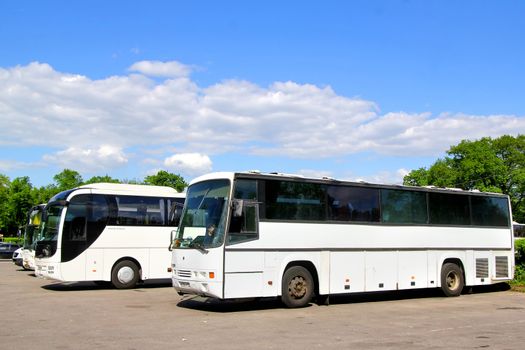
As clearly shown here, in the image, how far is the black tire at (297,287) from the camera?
14.4 m

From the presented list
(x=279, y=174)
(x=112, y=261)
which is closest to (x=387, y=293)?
(x=279, y=174)

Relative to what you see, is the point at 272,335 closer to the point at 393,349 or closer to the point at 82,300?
the point at 393,349

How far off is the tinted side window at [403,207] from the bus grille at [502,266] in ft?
13.3

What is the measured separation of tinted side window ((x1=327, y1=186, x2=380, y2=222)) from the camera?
51.4 feet

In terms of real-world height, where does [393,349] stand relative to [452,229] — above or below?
below

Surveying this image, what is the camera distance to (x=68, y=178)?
100375 millimetres

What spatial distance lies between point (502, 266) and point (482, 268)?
3.51 feet

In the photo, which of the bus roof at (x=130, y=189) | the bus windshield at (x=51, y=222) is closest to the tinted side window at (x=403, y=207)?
the bus roof at (x=130, y=189)

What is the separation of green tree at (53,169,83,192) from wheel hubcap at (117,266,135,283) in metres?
80.5

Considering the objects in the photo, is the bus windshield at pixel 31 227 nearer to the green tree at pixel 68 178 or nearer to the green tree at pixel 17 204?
the green tree at pixel 17 204

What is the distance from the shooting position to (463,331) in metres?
11.2

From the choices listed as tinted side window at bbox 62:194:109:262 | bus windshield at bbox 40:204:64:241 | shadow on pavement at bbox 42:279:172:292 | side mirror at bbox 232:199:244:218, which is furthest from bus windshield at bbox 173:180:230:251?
shadow on pavement at bbox 42:279:172:292

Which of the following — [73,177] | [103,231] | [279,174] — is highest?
[73,177]

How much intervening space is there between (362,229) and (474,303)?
4.09 metres
